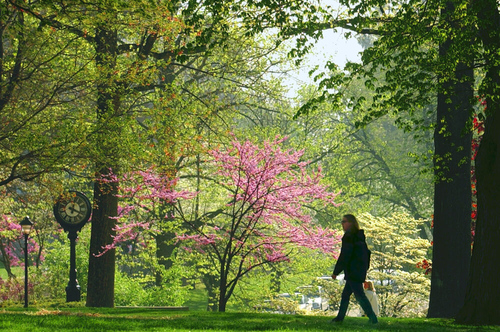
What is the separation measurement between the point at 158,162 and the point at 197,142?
1205mm

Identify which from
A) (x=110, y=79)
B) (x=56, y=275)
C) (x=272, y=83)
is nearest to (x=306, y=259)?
(x=272, y=83)

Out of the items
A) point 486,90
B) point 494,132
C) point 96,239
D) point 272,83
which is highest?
point 272,83

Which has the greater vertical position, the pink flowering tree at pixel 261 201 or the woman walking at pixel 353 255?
the pink flowering tree at pixel 261 201

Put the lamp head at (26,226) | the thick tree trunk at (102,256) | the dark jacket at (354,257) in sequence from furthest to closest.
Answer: the lamp head at (26,226), the thick tree trunk at (102,256), the dark jacket at (354,257)

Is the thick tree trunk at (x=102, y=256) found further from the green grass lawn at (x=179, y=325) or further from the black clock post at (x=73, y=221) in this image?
the green grass lawn at (x=179, y=325)

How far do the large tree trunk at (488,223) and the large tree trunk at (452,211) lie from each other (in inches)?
75.9

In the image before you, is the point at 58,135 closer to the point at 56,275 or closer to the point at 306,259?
the point at 56,275

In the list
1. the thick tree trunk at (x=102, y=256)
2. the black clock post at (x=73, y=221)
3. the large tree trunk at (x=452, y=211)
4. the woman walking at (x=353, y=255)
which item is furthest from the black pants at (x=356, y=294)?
the black clock post at (x=73, y=221)

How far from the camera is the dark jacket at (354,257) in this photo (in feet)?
A: 33.2

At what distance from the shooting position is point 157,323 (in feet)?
33.7

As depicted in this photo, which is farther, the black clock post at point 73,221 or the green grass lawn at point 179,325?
the black clock post at point 73,221

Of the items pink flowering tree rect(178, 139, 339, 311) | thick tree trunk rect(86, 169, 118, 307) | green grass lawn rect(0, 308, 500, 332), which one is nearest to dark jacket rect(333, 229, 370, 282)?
green grass lawn rect(0, 308, 500, 332)

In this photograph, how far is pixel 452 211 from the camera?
13.3 metres

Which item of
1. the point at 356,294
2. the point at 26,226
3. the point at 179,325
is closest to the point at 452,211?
the point at 356,294
